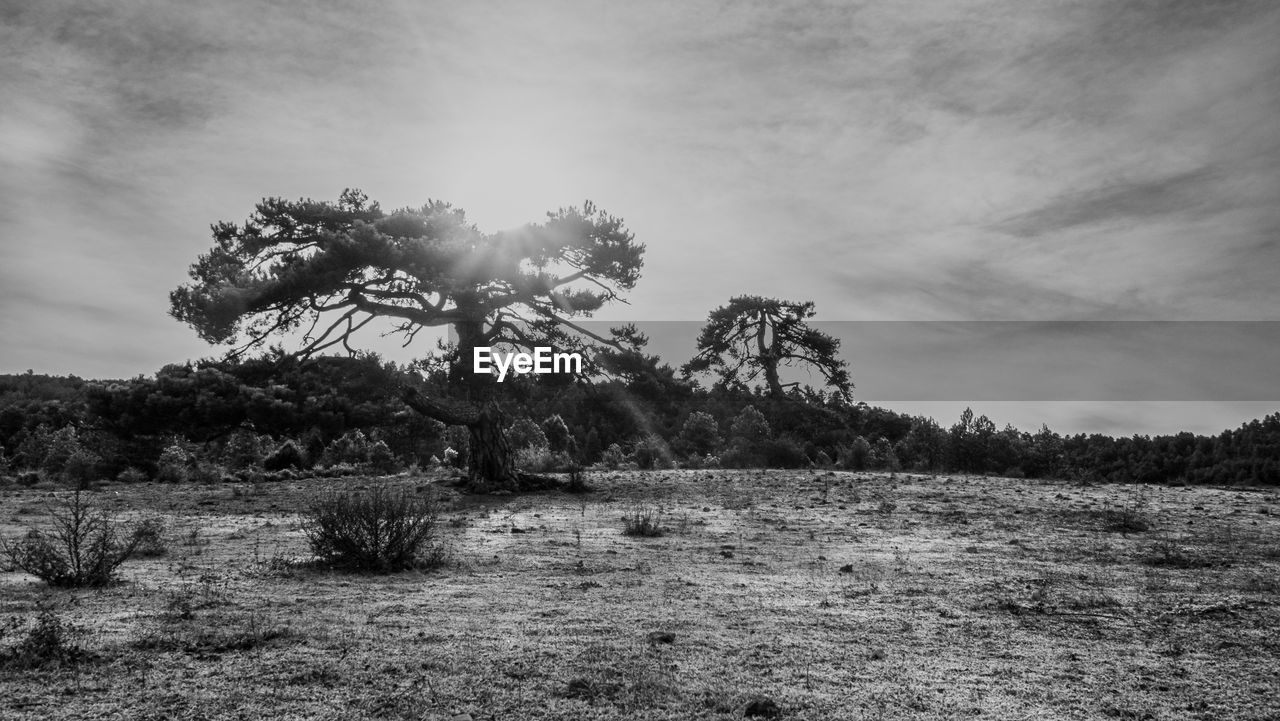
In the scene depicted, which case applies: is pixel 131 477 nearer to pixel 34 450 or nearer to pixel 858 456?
pixel 34 450

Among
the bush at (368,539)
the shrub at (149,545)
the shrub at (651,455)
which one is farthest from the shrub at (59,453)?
the bush at (368,539)

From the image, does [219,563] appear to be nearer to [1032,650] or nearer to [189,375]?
[1032,650]

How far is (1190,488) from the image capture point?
15898 mm

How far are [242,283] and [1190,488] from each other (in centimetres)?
1857

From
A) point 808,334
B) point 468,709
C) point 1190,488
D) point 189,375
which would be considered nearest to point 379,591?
point 468,709

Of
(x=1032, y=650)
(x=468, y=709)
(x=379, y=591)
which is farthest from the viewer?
(x=379, y=591)

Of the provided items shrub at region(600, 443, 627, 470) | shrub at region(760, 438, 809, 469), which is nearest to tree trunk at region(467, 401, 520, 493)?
shrub at region(600, 443, 627, 470)

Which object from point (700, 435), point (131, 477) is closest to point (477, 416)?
point (131, 477)

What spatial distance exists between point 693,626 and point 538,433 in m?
22.5

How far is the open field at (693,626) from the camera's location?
4.11 meters

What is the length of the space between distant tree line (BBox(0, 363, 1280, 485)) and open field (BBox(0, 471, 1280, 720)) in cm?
704

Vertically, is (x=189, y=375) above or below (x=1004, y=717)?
above

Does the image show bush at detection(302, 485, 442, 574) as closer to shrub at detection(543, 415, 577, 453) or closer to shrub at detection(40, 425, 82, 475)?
shrub at detection(40, 425, 82, 475)

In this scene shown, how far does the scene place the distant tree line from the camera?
55.6ft
